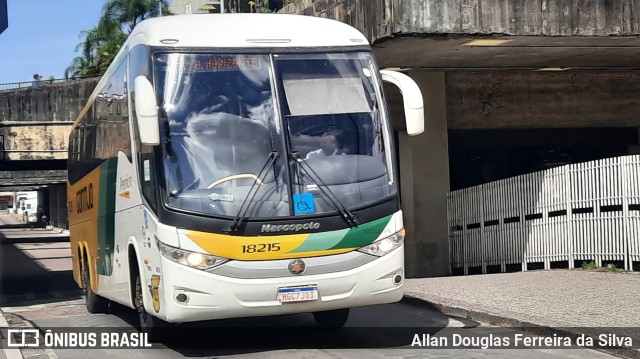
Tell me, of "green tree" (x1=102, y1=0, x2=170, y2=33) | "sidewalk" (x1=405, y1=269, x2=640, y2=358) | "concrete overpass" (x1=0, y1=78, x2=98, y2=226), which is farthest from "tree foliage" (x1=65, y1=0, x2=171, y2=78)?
"sidewalk" (x1=405, y1=269, x2=640, y2=358)

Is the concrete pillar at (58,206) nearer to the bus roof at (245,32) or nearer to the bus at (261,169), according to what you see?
the bus roof at (245,32)

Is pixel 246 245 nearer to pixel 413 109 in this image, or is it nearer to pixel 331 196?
pixel 331 196

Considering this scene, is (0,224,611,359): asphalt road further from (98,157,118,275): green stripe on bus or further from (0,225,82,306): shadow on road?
(0,225,82,306): shadow on road

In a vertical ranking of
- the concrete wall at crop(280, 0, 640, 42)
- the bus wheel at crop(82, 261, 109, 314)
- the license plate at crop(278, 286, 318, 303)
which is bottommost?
the bus wheel at crop(82, 261, 109, 314)

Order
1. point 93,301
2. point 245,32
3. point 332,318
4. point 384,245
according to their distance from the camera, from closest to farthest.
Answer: point 384,245 < point 245,32 < point 332,318 < point 93,301

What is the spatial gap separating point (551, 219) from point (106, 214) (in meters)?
9.47

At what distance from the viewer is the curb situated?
9445 mm

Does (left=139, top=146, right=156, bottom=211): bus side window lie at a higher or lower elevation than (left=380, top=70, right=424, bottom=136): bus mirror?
lower

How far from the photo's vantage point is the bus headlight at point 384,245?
401 inches

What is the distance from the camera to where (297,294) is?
9.88 m

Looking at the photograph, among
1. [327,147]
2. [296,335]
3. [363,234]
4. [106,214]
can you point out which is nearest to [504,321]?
[296,335]

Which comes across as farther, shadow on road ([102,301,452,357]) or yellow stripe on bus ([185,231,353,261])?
shadow on road ([102,301,452,357])

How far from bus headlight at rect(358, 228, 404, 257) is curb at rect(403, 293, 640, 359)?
192cm

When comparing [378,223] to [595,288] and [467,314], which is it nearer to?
[467,314]
